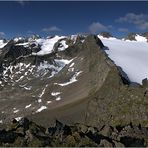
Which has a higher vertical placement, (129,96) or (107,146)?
(129,96)

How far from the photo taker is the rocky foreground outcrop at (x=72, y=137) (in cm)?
5135

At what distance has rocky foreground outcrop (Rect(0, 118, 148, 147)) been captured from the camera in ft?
168

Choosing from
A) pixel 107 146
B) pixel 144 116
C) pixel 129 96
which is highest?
pixel 129 96

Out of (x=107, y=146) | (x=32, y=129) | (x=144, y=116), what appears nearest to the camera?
(x=107, y=146)

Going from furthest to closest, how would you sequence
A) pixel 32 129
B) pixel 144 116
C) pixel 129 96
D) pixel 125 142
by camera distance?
pixel 129 96 < pixel 144 116 < pixel 32 129 < pixel 125 142

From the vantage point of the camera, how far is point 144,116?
542ft

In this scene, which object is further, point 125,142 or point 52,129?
point 52,129

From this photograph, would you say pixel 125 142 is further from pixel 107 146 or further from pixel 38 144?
pixel 38 144

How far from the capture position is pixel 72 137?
55.0 meters

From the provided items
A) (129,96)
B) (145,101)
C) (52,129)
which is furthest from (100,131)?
(129,96)

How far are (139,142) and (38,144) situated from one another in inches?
497

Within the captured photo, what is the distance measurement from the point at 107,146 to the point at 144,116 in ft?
387

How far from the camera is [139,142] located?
54625 millimetres

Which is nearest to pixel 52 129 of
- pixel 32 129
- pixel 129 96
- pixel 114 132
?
pixel 32 129
